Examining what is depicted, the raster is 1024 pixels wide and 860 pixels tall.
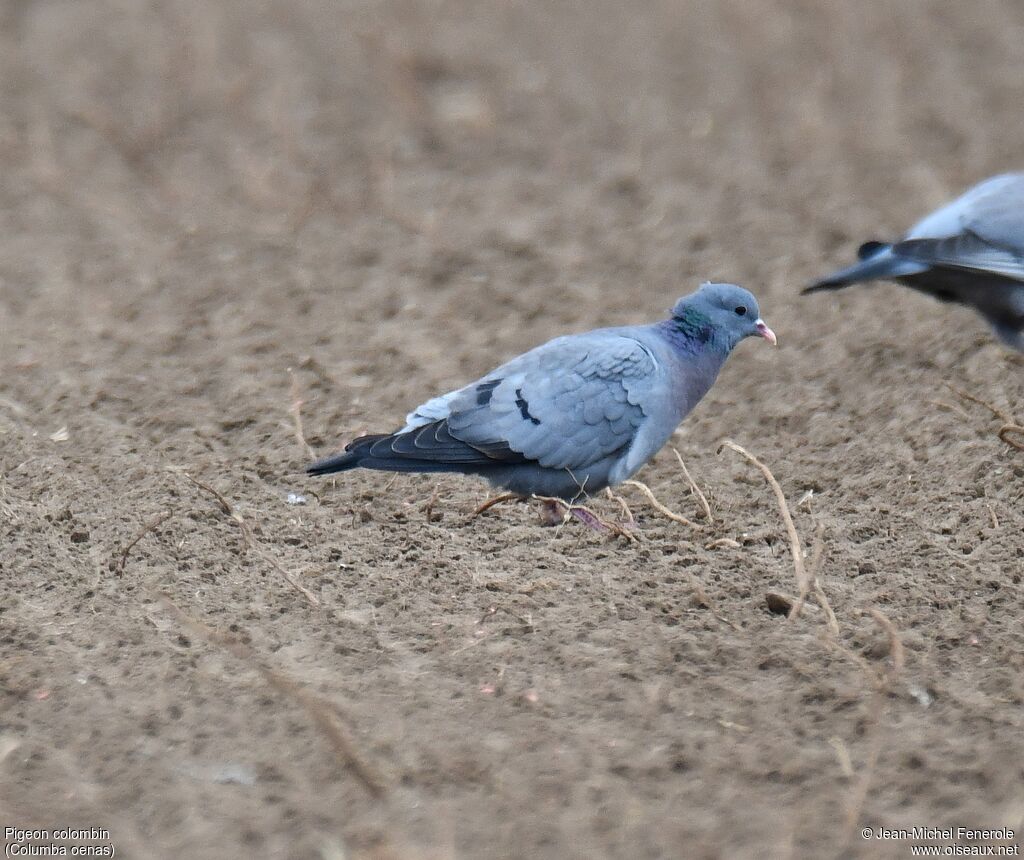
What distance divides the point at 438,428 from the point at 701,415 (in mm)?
1430

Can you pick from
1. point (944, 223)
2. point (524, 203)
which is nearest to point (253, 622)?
point (944, 223)

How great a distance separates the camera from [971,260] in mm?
5332

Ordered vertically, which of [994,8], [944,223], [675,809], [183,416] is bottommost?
[675,809]

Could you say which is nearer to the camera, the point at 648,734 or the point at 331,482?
the point at 648,734

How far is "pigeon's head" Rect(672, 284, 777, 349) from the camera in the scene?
4.45 m

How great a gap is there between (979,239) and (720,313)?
1.47 m

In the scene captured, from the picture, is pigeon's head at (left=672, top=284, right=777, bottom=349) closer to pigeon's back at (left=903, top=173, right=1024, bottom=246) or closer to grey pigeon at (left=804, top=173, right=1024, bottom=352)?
grey pigeon at (left=804, top=173, right=1024, bottom=352)

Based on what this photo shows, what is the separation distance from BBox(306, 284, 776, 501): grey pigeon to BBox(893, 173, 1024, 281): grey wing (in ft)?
4.08

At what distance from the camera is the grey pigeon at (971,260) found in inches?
210

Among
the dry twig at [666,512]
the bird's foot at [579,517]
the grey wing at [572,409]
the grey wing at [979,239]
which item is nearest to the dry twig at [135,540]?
the grey wing at [572,409]

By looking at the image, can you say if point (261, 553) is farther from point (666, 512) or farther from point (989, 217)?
point (989, 217)

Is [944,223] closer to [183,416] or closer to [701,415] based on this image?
[701,415]

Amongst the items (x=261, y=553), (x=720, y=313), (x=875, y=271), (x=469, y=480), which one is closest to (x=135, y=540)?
(x=261, y=553)

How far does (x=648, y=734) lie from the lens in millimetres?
A: 3418
